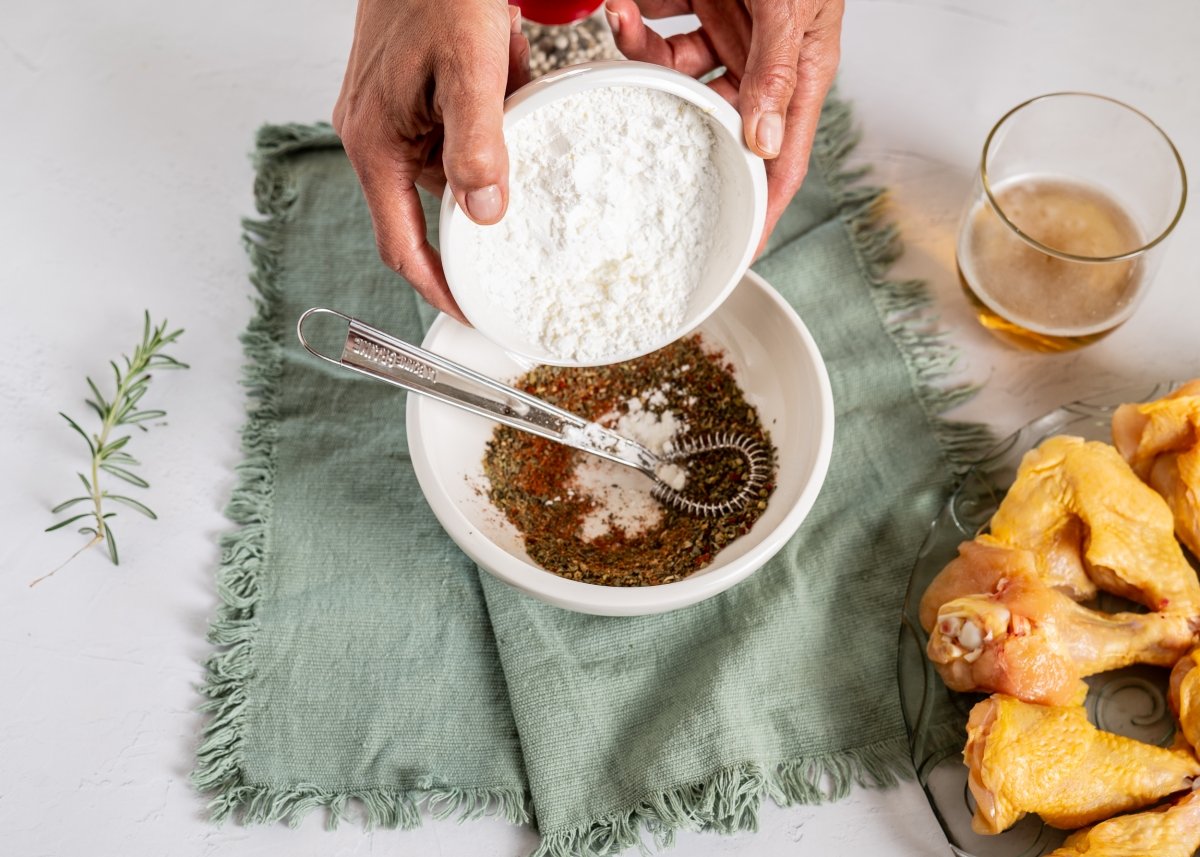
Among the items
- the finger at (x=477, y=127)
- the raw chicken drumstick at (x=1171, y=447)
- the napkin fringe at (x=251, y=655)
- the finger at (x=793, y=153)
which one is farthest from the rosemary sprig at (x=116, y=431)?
the raw chicken drumstick at (x=1171, y=447)

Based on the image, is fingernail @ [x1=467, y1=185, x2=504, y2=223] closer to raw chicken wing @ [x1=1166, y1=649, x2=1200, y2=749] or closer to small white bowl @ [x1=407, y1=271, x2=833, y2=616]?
small white bowl @ [x1=407, y1=271, x2=833, y2=616]

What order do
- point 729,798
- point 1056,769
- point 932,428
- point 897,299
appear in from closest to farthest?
point 1056,769
point 729,798
point 932,428
point 897,299

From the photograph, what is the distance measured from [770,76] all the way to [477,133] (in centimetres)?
38

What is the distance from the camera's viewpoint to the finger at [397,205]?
1195 mm

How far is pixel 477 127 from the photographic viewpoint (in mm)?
1040

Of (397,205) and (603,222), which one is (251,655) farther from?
(603,222)

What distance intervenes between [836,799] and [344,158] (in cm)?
126

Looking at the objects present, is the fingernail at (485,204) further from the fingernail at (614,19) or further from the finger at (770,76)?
the fingernail at (614,19)

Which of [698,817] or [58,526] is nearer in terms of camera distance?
[698,817]

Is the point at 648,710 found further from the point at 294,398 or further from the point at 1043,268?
the point at 1043,268

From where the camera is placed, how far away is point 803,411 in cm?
137

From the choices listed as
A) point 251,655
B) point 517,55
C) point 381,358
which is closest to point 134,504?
point 251,655

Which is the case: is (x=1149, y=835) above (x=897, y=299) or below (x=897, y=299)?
below

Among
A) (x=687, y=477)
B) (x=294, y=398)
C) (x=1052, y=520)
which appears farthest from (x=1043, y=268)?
(x=294, y=398)
